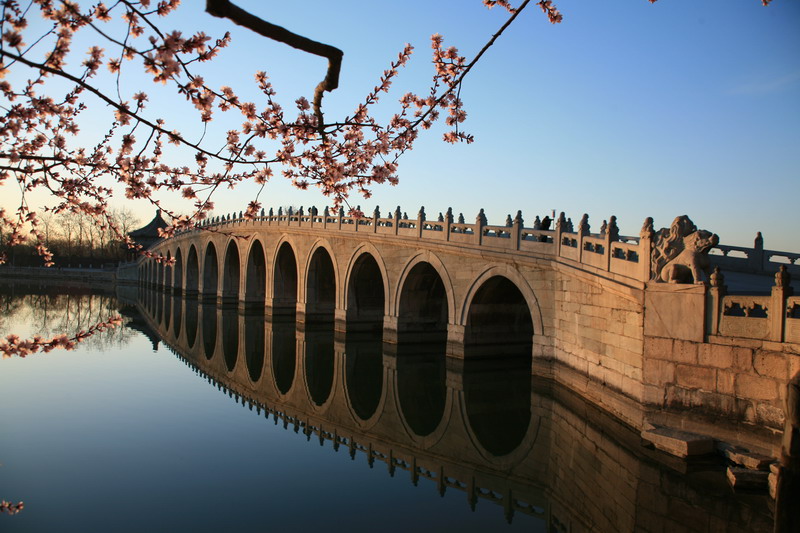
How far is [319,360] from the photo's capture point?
18.3m

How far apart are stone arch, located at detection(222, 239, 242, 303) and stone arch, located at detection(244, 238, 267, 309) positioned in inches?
127

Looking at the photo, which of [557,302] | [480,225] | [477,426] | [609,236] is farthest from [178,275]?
[609,236]

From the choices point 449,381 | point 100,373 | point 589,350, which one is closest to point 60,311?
point 100,373

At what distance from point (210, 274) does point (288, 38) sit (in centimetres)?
3928

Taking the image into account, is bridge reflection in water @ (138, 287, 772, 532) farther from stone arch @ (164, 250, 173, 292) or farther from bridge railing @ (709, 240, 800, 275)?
stone arch @ (164, 250, 173, 292)

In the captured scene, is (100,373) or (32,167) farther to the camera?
(100,373)

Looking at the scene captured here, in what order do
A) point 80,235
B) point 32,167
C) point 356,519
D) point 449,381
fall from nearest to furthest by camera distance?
point 32,167 < point 356,519 < point 449,381 < point 80,235

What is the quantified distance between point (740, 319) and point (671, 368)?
1.38 metres

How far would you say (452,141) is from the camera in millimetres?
5930

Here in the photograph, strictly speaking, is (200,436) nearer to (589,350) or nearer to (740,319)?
(589,350)

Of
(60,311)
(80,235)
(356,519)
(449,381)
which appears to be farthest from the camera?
(80,235)

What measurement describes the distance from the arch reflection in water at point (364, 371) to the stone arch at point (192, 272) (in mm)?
25246

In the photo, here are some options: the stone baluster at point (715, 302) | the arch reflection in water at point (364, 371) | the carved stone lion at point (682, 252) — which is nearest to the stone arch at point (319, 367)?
the arch reflection in water at point (364, 371)

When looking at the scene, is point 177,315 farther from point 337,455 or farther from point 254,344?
point 337,455
